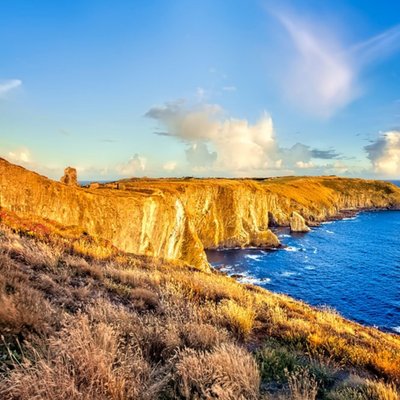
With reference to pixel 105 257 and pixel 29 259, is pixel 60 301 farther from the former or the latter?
pixel 105 257

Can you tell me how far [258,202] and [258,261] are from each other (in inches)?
1294

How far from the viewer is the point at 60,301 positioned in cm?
619

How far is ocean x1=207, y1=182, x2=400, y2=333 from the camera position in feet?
136

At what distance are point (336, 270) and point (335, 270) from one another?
205mm

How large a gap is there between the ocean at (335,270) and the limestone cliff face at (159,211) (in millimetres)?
7639

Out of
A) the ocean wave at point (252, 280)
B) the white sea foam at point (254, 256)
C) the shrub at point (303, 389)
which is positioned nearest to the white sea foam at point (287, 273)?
the ocean wave at point (252, 280)

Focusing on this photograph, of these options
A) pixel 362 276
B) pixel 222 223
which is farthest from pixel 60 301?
pixel 222 223

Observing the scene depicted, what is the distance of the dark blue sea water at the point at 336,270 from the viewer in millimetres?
41438

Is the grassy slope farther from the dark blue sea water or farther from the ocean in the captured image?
the dark blue sea water

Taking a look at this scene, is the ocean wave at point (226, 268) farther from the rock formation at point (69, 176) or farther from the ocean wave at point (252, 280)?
the rock formation at point (69, 176)

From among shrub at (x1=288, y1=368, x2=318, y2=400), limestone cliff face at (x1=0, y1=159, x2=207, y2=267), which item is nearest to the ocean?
limestone cliff face at (x1=0, y1=159, x2=207, y2=267)

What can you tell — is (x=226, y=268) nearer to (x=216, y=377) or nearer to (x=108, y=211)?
(x=108, y=211)

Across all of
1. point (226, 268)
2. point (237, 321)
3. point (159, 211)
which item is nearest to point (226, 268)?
point (226, 268)

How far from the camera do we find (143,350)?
4.63m
